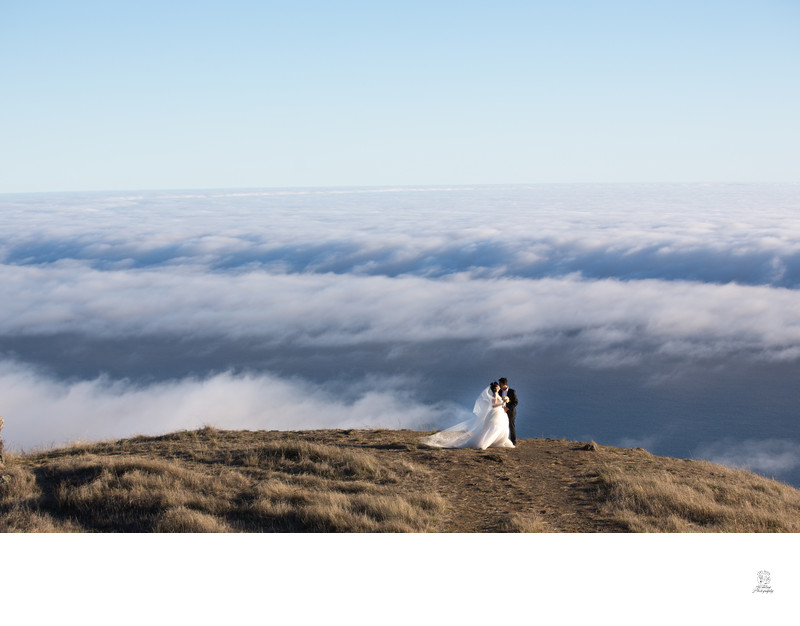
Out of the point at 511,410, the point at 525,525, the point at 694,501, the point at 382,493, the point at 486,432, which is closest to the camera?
the point at 525,525

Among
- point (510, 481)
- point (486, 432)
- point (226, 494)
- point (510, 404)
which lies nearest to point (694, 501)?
point (510, 481)

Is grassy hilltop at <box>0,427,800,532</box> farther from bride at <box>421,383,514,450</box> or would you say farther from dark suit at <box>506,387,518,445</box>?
dark suit at <box>506,387,518,445</box>

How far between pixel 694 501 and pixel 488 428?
577 cm

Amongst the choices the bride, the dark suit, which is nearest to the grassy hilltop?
the bride

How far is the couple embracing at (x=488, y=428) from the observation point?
16.0m

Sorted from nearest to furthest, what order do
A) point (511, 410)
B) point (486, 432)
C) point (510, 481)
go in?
point (510, 481) < point (486, 432) < point (511, 410)

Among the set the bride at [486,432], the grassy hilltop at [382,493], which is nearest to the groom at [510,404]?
the bride at [486,432]

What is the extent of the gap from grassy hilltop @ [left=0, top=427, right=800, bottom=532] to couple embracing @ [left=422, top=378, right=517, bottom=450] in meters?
0.63

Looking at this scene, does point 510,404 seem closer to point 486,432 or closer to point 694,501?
point 486,432

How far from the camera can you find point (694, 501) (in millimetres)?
10914

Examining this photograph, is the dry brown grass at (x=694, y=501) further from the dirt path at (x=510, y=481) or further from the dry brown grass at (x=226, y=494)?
the dry brown grass at (x=226, y=494)

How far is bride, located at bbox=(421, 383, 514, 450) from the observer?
16.0m

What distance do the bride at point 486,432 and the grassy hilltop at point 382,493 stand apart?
0.61 metres

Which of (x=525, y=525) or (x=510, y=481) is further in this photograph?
(x=510, y=481)
